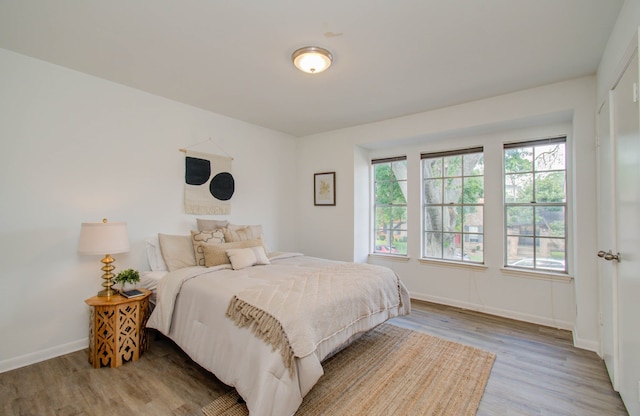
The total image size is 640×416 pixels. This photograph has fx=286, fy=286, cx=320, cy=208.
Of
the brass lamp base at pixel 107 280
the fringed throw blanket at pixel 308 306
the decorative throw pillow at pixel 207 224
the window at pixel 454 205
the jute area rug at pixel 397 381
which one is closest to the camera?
the fringed throw blanket at pixel 308 306

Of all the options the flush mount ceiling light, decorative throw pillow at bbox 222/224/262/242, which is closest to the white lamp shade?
decorative throw pillow at bbox 222/224/262/242

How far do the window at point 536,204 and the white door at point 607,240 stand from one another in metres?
0.69

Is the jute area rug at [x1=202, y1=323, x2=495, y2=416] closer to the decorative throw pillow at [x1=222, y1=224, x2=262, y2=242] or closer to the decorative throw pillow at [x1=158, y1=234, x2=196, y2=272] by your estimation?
the decorative throw pillow at [x1=158, y1=234, x2=196, y2=272]

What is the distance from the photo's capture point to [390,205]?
446cm

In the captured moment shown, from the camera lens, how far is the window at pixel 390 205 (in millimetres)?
4328

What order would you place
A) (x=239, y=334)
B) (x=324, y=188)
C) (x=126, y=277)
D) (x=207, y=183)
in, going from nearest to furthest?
1. (x=239, y=334)
2. (x=126, y=277)
3. (x=207, y=183)
4. (x=324, y=188)

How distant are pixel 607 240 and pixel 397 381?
1.95 meters

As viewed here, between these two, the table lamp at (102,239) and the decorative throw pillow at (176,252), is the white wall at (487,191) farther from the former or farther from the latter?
the table lamp at (102,239)

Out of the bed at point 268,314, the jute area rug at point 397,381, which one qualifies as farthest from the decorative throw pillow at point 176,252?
the jute area rug at point 397,381

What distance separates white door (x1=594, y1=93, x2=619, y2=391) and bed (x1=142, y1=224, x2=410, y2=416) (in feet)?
4.94

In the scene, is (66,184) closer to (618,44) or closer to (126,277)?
(126,277)

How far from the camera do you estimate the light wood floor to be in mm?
1836

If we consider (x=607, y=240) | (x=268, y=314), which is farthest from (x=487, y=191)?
(x=268, y=314)

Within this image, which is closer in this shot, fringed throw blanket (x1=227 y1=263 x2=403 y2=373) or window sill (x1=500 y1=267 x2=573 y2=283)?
fringed throw blanket (x1=227 y1=263 x2=403 y2=373)
